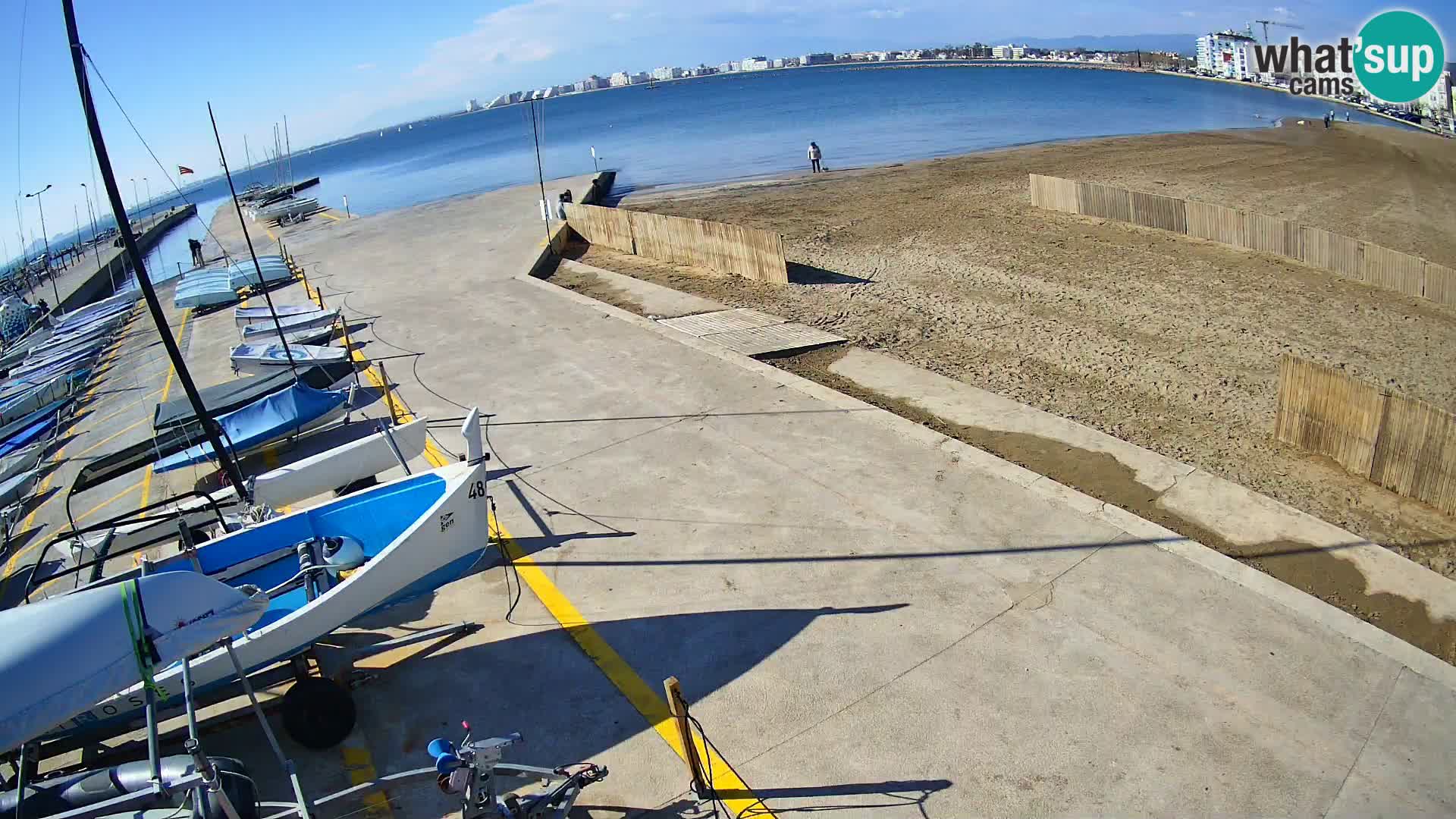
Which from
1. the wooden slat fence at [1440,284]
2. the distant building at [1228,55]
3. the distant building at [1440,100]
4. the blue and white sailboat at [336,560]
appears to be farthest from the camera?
the distant building at [1228,55]

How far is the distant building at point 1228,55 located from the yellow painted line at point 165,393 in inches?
4602

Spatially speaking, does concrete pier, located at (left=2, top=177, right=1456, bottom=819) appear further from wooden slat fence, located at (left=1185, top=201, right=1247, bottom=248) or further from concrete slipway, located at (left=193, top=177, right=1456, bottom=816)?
wooden slat fence, located at (left=1185, top=201, right=1247, bottom=248)

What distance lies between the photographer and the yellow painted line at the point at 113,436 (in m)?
17.3

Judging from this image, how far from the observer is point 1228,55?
113 metres

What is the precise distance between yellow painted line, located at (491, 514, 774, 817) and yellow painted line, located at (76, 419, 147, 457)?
1170 cm

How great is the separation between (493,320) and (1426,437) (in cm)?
1679

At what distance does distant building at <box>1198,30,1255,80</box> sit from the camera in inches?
4279

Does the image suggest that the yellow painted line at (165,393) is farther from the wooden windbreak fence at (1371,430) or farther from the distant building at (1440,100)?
the distant building at (1440,100)

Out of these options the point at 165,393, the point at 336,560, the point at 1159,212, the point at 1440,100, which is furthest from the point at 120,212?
the point at 1440,100

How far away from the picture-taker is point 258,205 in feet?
209

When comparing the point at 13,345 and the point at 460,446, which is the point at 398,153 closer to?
the point at 13,345

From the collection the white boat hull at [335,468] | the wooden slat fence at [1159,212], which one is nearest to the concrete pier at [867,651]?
the white boat hull at [335,468]

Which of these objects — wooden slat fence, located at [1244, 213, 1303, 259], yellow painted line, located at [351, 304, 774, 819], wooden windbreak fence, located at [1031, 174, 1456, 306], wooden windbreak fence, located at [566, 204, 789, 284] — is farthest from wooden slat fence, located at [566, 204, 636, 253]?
yellow painted line, located at [351, 304, 774, 819]
